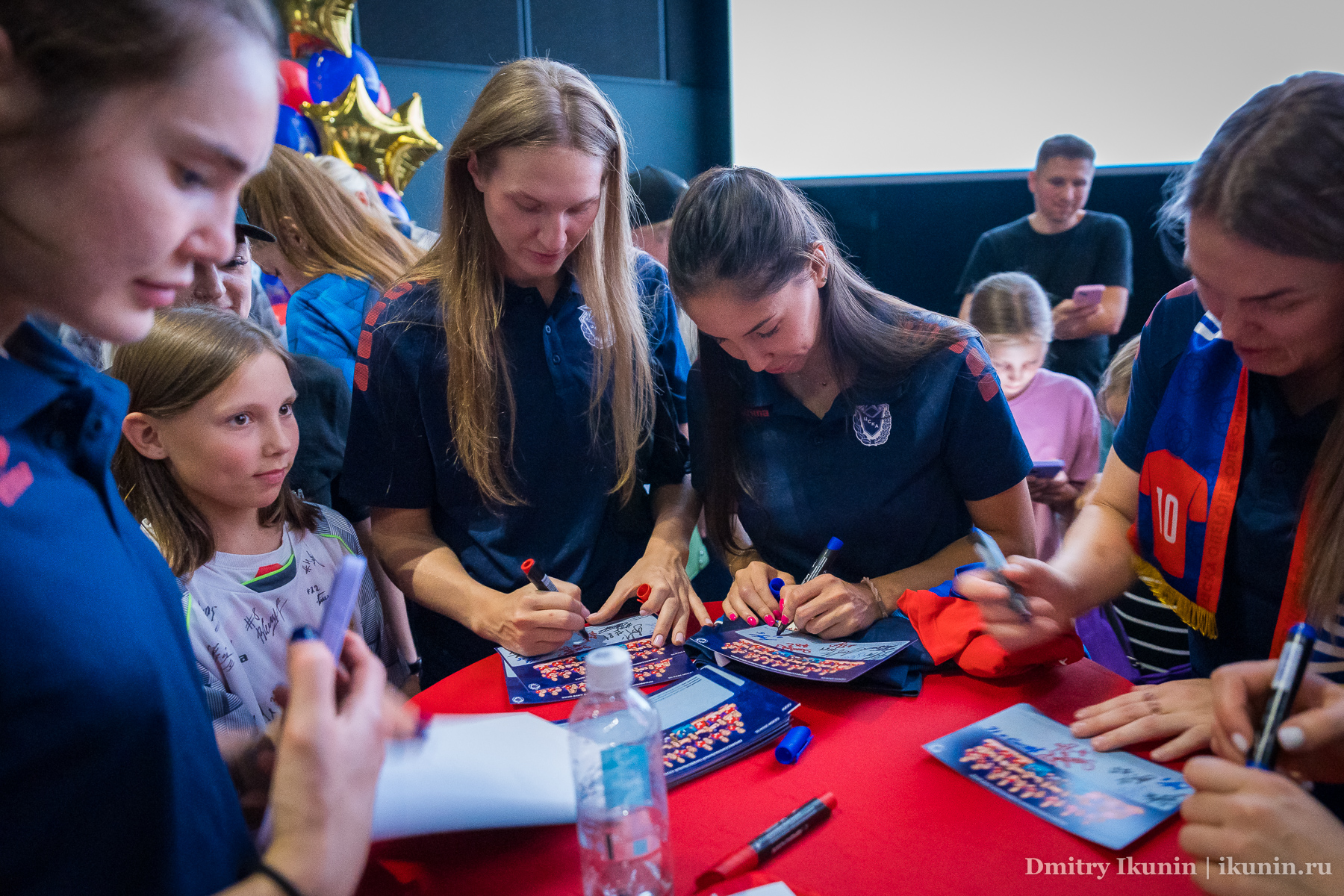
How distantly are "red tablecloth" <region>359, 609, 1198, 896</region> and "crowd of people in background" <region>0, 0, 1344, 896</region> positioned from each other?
0.14 meters

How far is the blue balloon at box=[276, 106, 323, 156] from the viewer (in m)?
3.78

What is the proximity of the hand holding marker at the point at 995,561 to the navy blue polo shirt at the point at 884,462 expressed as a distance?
4cm

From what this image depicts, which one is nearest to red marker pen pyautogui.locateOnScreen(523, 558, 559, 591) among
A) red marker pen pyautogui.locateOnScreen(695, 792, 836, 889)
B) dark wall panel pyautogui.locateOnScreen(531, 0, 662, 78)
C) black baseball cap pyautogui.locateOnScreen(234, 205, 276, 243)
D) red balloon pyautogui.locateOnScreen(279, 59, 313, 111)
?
red marker pen pyautogui.locateOnScreen(695, 792, 836, 889)

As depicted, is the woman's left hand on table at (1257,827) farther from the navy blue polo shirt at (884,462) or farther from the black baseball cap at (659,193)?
the black baseball cap at (659,193)

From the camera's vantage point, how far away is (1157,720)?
104 cm

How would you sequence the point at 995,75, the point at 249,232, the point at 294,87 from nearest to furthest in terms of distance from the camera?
the point at 249,232 → the point at 294,87 → the point at 995,75

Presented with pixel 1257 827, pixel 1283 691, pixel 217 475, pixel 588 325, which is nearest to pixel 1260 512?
pixel 1283 691

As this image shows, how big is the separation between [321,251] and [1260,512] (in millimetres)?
2399

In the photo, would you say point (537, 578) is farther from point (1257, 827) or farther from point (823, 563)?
point (1257, 827)

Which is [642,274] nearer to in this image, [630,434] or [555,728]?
[630,434]

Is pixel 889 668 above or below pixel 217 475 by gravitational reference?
below

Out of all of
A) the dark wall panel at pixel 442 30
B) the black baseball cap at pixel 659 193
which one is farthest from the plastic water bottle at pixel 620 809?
the dark wall panel at pixel 442 30

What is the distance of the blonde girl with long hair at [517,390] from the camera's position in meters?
1.57

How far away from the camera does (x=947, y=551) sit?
1627 millimetres
